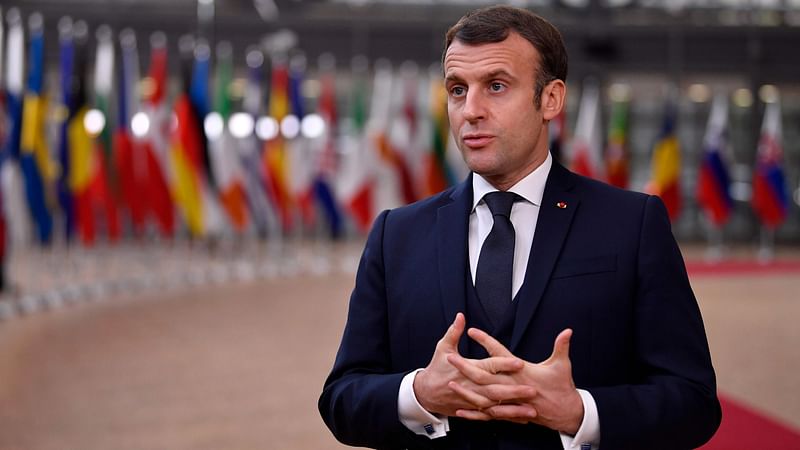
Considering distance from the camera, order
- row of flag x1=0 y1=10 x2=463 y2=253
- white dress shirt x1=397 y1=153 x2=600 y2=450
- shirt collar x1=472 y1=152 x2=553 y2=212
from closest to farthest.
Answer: white dress shirt x1=397 y1=153 x2=600 y2=450
shirt collar x1=472 y1=152 x2=553 y2=212
row of flag x1=0 y1=10 x2=463 y2=253

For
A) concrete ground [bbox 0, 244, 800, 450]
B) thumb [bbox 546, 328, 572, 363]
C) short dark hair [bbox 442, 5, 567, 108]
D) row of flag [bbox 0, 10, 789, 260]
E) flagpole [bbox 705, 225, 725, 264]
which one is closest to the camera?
thumb [bbox 546, 328, 572, 363]

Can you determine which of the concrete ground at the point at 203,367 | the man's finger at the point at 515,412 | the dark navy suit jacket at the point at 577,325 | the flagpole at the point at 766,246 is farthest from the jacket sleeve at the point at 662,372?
the flagpole at the point at 766,246

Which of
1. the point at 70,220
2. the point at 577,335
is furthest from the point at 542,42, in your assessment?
the point at 70,220

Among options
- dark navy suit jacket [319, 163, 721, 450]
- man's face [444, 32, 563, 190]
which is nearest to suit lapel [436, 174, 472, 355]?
dark navy suit jacket [319, 163, 721, 450]

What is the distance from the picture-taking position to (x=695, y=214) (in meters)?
25.3

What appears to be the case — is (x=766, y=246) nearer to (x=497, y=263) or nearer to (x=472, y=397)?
(x=497, y=263)

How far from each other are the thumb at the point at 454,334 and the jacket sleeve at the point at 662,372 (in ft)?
0.94

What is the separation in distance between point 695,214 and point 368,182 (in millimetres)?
12041

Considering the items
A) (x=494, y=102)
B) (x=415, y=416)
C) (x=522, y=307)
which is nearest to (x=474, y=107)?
(x=494, y=102)

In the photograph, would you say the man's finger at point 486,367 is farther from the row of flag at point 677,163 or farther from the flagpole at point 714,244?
the flagpole at point 714,244

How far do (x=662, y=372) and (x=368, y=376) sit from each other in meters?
0.59

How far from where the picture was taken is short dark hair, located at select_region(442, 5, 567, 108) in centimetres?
207

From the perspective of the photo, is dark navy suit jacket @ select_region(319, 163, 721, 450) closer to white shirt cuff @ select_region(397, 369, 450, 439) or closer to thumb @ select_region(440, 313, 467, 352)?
white shirt cuff @ select_region(397, 369, 450, 439)

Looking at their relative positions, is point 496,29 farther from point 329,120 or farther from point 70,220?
point 329,120
